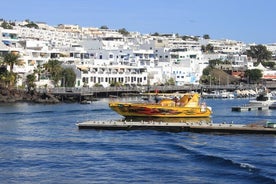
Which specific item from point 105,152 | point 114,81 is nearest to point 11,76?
point 114,81

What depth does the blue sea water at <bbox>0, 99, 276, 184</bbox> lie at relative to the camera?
32.5 meters

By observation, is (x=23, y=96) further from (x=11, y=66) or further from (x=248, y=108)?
(x=248, y=108)

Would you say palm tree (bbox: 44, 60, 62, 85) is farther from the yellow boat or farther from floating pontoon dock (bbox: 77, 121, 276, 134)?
floating pontoon dock (bbox: 77, 121, 276, 134)

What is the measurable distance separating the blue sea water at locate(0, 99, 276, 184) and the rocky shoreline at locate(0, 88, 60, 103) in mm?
34555

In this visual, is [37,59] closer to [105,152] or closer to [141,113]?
[141,113]

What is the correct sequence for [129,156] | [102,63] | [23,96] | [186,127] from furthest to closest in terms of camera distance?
[102,63]
[23,96]
[186,127]
[129,156]

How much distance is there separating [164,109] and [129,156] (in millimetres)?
25096

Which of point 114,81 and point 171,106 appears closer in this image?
point 171,106

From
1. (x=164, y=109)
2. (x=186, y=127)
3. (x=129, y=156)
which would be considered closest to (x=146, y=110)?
(x=164, y=109)

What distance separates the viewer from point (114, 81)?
12081 centimetres

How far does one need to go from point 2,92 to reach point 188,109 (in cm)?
3633

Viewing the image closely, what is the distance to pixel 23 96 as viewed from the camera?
306 ft

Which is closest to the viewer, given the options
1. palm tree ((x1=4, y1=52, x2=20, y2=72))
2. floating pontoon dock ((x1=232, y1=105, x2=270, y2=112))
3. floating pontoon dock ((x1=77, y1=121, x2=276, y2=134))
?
floating pontoon dock ((x1=77, y1=121, x2=276, y2=134))

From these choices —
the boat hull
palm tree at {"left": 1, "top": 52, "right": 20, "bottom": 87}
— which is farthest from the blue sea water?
palm tree at {"left": 1, "top": 52, "right": 20, "bottom": 87}
